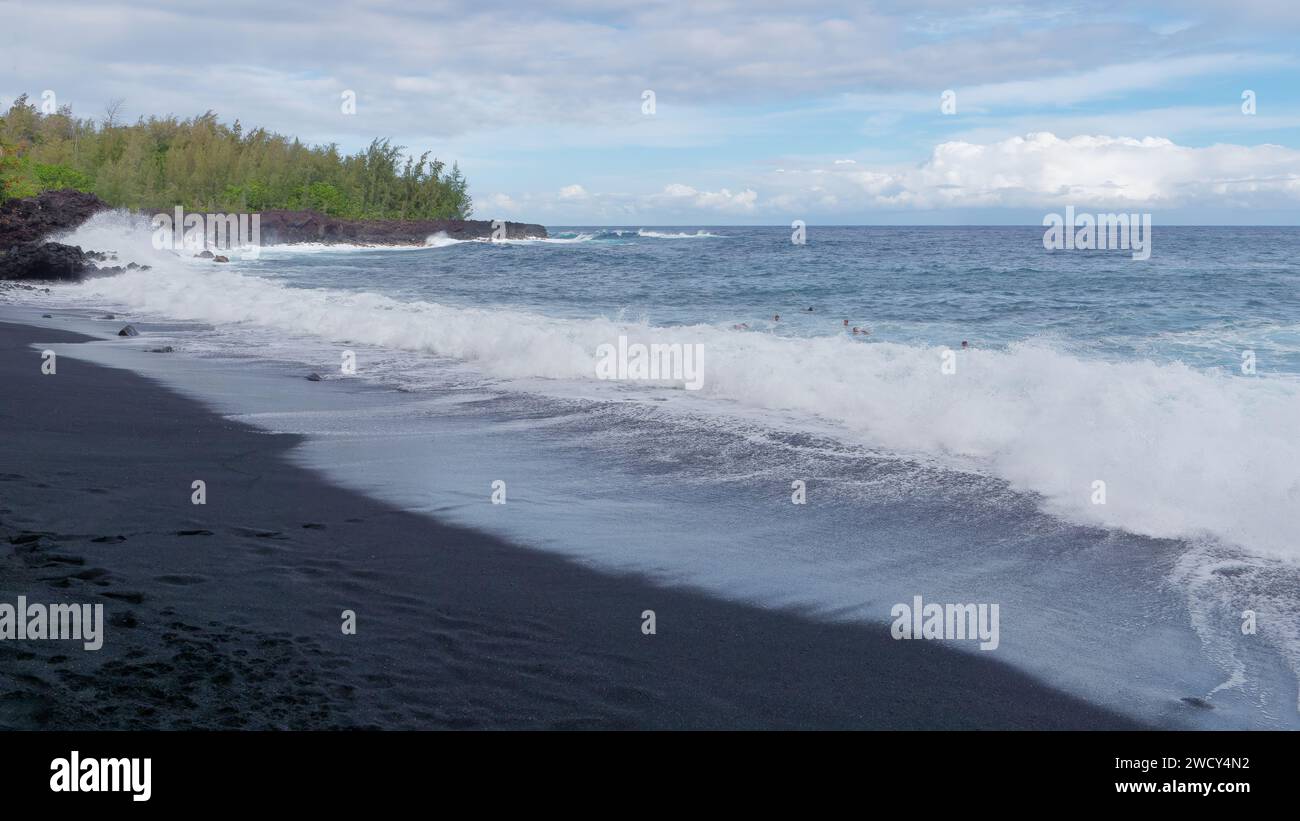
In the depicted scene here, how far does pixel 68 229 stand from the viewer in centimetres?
4325

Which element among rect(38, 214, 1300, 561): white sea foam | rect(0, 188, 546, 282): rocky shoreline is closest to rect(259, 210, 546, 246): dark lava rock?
rect(0, 188, 546, 282): rocky shoreline

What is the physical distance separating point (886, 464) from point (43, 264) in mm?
29832

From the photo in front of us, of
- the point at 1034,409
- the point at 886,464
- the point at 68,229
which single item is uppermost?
the point at 68,229

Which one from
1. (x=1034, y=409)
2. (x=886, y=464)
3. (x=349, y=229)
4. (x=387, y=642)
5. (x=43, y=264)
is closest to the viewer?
(x=387, y=642)

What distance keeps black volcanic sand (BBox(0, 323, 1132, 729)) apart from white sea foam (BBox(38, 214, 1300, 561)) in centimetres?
353

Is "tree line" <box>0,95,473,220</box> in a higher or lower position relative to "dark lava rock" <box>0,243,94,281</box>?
higher

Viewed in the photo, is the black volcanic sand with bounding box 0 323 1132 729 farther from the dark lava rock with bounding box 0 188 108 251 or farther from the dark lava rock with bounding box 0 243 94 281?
the dark lava rock with bounding box 0 188 108 251

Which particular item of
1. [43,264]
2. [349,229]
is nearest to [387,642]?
[43,264]

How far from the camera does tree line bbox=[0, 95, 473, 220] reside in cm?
7619

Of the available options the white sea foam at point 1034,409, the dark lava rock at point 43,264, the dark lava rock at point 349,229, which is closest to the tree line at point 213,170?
the dark lava rock at point 349,229

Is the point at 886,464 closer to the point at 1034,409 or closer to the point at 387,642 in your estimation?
the point at 1034,409

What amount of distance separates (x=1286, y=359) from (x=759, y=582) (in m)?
14.6

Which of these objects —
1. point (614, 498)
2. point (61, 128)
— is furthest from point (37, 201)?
point (61, 128)
